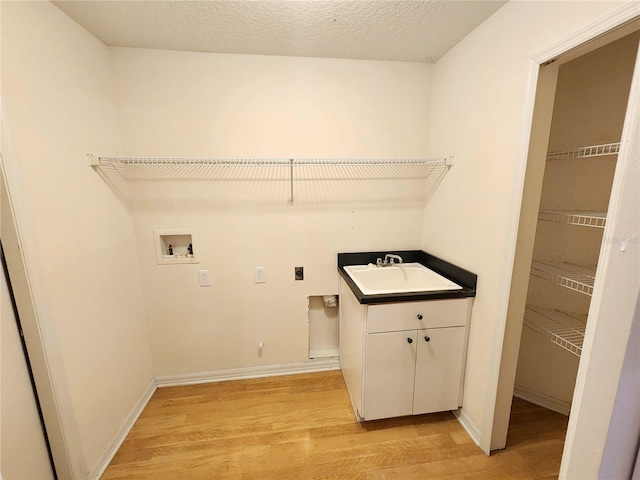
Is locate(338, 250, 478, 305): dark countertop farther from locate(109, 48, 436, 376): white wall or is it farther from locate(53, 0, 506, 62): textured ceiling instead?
locate(53, 0, 506, 62): textured ceiling

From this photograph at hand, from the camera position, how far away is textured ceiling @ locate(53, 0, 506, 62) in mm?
1297

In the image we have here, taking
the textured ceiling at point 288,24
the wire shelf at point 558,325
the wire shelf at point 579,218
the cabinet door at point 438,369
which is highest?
the textured ceiling at point 288,24

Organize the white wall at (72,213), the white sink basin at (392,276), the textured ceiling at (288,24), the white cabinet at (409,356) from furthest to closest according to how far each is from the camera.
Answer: the white sink basin at (392,276), the white cabinet at (409,356), the textured ceiling at (288,24), the white wall at (72,213)

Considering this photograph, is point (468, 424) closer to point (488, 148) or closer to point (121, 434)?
point (488, 148)

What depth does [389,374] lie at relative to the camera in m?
1.58

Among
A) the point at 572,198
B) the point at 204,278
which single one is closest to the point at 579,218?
the point at 572,198

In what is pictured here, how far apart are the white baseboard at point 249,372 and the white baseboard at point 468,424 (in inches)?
36.2

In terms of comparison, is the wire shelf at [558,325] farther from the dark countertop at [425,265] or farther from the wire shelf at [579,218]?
the wire shelf at [579,218]

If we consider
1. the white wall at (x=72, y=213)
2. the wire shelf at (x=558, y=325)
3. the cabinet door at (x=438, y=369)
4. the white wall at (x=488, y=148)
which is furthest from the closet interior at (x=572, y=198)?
the white wall at (x=72, y=213)

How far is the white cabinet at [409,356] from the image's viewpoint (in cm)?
152

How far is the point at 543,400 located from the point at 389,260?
4.63 feet

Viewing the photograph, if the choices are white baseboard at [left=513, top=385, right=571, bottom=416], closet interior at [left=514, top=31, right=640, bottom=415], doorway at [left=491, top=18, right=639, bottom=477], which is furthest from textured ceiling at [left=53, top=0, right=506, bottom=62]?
white baseboard at [left=513, top=385, right=571, bottom=416]

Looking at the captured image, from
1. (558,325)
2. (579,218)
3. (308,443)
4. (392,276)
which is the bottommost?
(308,443)

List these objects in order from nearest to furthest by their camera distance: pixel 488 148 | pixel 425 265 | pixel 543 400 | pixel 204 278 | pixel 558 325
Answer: pixel 488 148
pixel 558 325
pixel 543 400
pixel 204 278
pixel 425 265
